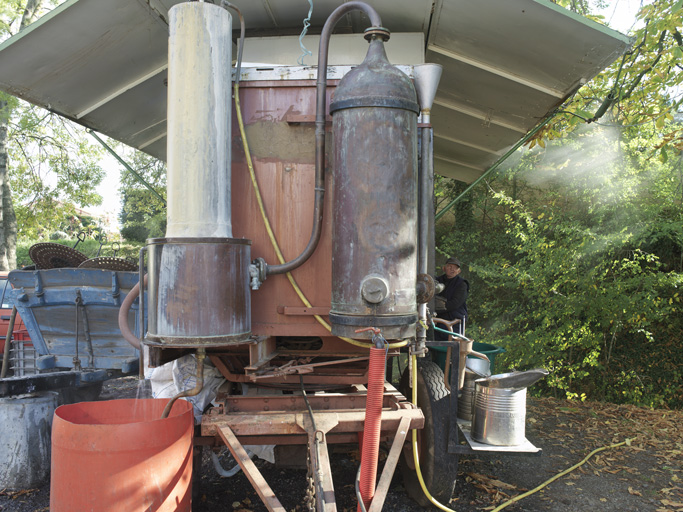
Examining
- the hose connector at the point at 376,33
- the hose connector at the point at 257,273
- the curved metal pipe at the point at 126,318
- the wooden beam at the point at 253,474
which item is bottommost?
the wooden beam at the point at 253,474

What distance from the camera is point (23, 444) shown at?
4.91 m

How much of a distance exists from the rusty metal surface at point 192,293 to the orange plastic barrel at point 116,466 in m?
0.52

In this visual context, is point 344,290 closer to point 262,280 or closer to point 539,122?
point 262,280

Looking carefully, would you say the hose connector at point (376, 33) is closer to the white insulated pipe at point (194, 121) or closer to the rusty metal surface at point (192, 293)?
the white insulated pipe at point (194, 121)

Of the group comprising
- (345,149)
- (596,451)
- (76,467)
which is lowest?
(596,451)

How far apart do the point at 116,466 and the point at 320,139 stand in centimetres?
230

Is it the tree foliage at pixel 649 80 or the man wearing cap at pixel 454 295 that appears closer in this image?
the tree foliage at pixel 649 80

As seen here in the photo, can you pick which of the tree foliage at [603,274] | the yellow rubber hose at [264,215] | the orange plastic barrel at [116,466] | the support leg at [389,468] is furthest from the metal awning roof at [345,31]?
the tree foliage at [603,274]

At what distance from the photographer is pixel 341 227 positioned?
3.37 m

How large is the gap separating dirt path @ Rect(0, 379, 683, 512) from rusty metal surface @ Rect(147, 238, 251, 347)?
1.91 m

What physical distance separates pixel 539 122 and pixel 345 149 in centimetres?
329

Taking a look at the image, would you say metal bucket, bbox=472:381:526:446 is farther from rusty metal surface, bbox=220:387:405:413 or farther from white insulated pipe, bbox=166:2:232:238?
white insulated pipe, bbox=166:2:232:238

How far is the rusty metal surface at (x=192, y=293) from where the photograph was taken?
3229mm

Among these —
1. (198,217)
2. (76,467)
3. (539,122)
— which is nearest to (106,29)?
(198,217)
